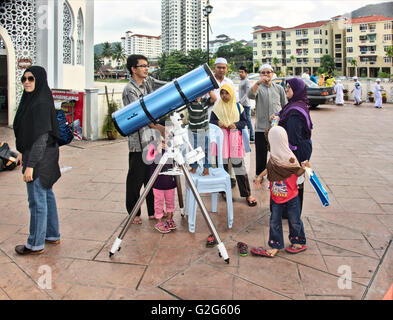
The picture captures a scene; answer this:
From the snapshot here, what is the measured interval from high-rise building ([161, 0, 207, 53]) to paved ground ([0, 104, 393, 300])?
20965 millimetres

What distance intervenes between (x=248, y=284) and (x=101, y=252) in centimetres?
138

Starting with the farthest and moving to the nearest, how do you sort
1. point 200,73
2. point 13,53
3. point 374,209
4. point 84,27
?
point 84,27, point 13,53, point 374,209, point 200,73

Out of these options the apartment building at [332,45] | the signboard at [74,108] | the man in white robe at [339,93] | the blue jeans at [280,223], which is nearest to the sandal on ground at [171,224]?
the blue jeans at [280,223]

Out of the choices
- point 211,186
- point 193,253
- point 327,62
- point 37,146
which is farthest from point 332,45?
point 37,146

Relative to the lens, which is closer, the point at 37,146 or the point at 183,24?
the point at 37,146

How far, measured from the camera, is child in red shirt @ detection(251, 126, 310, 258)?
319 cm

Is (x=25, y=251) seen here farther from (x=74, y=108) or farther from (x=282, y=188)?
(x=74, y=108)

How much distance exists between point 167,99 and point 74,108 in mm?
6794

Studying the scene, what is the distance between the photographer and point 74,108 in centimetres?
919

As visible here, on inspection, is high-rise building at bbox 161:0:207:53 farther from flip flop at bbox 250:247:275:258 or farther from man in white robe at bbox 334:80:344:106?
flip flop at bbox 250:247:275:258

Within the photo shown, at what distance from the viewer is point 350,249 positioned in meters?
3.42

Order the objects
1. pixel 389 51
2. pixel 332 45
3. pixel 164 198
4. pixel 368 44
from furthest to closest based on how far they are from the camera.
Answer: pixel 332 45 → pixel 368 44 → pixel 389 51 → pixel 164 198

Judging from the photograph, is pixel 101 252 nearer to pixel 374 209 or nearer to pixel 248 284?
pixel 248 284

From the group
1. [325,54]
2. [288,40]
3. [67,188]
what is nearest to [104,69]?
[288,40]
